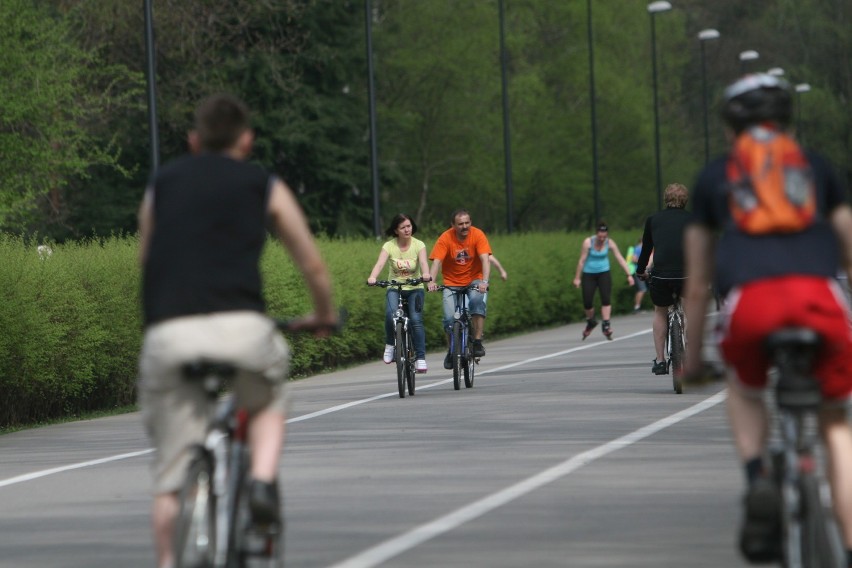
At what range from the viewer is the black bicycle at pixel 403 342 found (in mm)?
19047

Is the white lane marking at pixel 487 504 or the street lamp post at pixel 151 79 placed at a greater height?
the street lamp post at pixel 151 79

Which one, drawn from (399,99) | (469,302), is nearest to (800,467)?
(469,302)

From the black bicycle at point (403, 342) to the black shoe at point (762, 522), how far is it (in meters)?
12.7

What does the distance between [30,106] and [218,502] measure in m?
27.9

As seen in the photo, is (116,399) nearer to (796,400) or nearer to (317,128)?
(796,400)

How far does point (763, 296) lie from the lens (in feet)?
20.0

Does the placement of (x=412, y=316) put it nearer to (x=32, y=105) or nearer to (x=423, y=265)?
(x=423, y=265)

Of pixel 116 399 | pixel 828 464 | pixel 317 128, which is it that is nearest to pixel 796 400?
pixel 828 464

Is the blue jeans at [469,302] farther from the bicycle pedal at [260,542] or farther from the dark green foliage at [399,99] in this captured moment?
the bicycle pedal at [260,542]

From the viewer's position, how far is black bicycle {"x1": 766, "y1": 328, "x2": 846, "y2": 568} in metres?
5.96

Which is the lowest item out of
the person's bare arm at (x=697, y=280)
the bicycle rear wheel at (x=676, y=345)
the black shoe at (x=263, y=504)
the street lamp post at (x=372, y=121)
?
the bicycle rear wheel at (x=676, y=345)

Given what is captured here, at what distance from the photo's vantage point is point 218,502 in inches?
251

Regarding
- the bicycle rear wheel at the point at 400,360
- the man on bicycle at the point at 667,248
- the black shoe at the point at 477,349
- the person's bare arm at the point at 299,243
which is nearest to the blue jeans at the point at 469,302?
the black shoe at the point at 477,349

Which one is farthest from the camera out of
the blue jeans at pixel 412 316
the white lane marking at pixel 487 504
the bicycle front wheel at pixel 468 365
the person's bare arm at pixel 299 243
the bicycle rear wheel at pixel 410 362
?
the blue jeans at pixel 412 316
